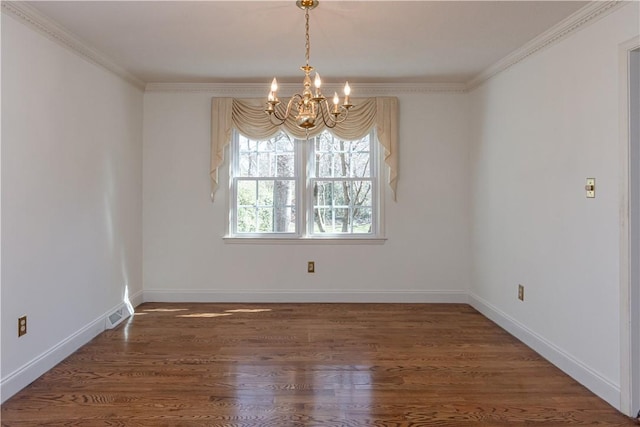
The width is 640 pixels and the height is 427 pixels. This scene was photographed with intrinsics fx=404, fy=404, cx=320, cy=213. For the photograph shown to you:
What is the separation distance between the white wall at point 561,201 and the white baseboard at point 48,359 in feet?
11.7

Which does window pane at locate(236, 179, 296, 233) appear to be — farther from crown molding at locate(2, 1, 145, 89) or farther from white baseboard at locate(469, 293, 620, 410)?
white baseboard at locate(469, 293, 620, 410)

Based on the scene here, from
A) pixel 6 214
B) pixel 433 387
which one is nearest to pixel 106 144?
pixel 6 214

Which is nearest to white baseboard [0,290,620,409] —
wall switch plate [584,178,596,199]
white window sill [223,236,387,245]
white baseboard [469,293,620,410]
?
white baseboard [469,293,620,410]

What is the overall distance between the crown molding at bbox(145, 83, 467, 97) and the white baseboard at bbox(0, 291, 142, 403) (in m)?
2.40

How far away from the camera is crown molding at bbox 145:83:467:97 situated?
439cm

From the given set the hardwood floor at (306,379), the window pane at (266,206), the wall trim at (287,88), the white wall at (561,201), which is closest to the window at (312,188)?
the window pane at (266,206)

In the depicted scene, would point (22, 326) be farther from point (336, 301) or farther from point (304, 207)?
point (336, 301)

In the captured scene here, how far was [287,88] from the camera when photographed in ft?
14.5

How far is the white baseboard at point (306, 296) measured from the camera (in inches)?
178

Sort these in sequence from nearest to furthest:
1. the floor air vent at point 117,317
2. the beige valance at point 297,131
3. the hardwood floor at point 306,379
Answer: the hardwood floor at point 306,379 < the floor air vent at point 117,317 < the beige valance at point 297,131

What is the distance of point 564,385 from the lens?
2.62 metres

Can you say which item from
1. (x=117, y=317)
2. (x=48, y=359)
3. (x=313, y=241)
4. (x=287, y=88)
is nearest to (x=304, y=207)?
(x=313, y=241)

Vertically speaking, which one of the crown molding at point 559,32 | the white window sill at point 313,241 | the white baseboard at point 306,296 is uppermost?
the crown molding at point 559,32

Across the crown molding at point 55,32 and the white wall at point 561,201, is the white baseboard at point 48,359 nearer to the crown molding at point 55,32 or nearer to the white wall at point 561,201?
the crown molding at point 55,32
